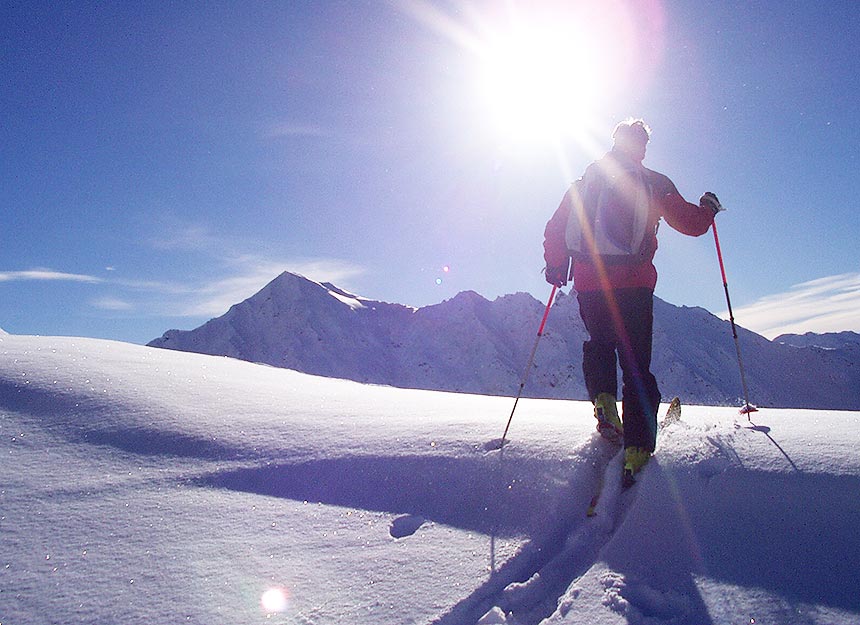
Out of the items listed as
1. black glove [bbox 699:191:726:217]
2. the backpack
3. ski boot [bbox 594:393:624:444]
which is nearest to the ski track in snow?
ski boot [bbox 594:393:624:444]

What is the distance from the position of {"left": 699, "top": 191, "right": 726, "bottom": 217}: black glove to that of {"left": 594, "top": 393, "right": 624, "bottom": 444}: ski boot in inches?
60.0

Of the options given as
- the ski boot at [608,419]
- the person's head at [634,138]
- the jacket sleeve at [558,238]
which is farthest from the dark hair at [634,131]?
the ski boot at [608,419]

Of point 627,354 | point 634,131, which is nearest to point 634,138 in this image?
point 634,131

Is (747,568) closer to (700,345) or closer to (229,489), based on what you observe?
(229,489)

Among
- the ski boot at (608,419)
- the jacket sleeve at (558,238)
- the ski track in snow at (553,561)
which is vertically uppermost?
the jacket sleeve at (558,238)

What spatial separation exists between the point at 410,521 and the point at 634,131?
283cm

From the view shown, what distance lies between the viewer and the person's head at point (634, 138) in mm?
3445

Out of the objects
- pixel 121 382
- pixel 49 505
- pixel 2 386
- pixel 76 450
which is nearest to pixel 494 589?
pixel 49 505

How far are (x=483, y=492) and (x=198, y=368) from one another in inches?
165

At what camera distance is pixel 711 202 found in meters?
3.59

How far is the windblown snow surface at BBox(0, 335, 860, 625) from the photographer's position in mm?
1850

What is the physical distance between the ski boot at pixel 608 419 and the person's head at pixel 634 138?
163cm

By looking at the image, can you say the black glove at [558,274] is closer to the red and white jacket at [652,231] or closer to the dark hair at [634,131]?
the red and white jacket at [652,231]

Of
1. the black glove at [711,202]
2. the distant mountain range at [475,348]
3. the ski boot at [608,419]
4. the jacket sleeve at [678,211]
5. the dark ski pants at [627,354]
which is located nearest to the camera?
the dark ski pants at [627,354]
